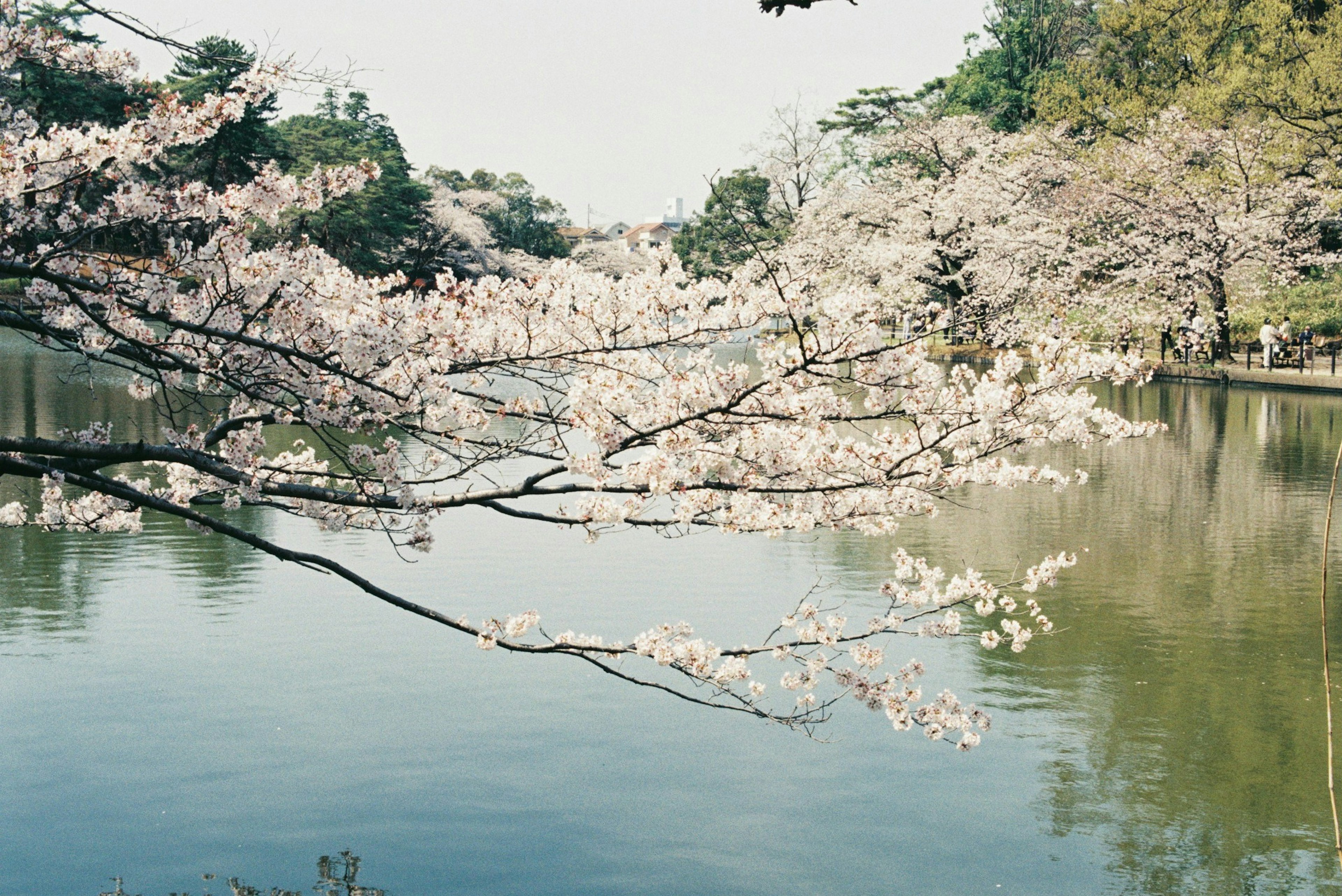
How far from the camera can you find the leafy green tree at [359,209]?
3825cm

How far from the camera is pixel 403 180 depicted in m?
43.8

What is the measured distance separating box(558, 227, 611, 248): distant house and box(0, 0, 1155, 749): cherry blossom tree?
66.9 meters

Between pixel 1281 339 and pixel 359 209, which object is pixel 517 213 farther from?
pixel 1281 339

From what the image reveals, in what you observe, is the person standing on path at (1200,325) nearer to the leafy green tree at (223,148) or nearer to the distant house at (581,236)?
the leafy green tree at (223,148)

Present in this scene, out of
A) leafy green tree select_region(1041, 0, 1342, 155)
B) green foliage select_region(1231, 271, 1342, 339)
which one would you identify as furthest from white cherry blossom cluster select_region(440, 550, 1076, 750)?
green foliage select_region(1231, 271, 1342, 339)

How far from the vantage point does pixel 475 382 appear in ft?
19.0

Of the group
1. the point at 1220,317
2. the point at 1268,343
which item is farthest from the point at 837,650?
the point at 1220,317

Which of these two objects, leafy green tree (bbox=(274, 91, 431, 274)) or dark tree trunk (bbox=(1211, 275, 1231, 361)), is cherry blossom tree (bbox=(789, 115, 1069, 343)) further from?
leafy green tree (bbox=(274, 91, 431, 274))

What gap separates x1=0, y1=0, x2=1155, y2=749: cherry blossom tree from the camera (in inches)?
Result: 179

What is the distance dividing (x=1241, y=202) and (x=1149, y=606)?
24951mm

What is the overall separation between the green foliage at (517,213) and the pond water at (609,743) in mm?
54393

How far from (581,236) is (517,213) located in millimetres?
32187

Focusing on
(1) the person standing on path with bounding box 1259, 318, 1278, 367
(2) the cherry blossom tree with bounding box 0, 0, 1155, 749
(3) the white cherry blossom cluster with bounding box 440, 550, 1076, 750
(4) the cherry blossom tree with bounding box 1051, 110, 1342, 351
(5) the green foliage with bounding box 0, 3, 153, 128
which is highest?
(5) the green foliage with bounding box 0, 3, 153, 128

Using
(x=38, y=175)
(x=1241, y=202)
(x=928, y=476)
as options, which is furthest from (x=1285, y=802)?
(x=1241, y=202)
